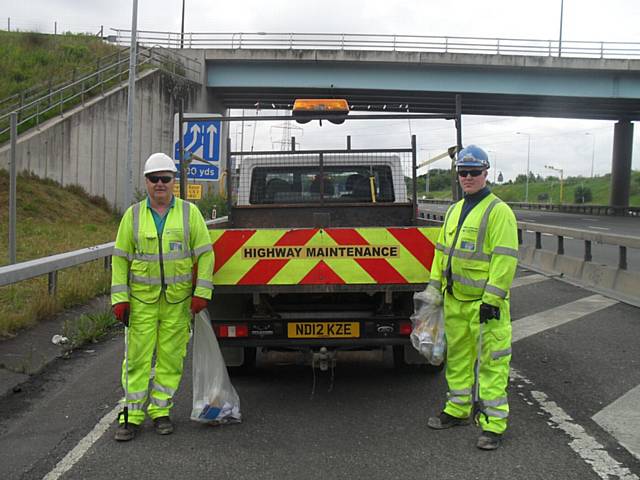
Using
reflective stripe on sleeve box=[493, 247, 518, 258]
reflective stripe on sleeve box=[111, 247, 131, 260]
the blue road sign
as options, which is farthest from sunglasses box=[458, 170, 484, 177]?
the blue road sign

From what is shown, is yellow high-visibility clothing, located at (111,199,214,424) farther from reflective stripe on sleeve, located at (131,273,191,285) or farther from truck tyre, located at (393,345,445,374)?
truck tyre, located at (393,345,445,374)

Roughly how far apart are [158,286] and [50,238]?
43.6ft

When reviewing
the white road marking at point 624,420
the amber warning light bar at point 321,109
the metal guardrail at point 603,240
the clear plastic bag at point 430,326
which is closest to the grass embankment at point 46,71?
the metal guardrail at point 603,240

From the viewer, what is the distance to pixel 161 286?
4910 millimetres

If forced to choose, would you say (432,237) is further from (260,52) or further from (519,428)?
(260,52)

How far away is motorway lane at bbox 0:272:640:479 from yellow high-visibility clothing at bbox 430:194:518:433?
286 mm

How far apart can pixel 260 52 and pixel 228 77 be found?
2.33 meters

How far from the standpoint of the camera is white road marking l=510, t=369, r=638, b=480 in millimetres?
3987

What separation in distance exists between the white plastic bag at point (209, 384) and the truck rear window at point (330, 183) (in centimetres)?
307

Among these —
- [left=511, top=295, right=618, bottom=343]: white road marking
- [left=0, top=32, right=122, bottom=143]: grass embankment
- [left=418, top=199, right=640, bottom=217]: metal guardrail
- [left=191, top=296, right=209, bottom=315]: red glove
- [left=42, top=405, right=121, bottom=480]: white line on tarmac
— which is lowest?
[left=42, top=405, right=121, bottom=480]: white line on tarmac

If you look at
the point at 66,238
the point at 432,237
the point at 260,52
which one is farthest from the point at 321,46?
the point at 432,237

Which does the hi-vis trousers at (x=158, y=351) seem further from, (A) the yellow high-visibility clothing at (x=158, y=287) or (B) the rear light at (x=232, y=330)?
(B) the rear light at (x=232, y=330)

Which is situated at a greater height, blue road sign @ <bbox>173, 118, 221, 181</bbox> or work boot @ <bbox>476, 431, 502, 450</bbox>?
blue road sign @ <bbox>173, 118, 221, 181</bbox>

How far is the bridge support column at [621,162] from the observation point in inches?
1887
